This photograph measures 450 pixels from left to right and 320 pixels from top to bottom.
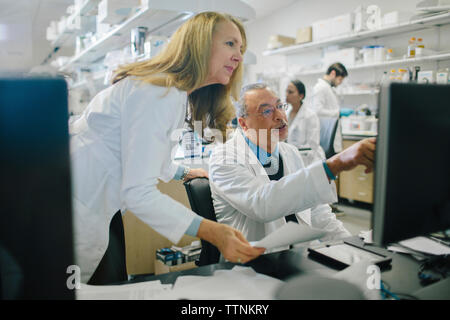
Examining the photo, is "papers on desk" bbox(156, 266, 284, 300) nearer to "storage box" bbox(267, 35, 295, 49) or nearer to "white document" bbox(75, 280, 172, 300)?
"white document" bbox(75, 280, 172, 300)

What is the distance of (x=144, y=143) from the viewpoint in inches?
29.0

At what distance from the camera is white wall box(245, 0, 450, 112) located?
3.76 m

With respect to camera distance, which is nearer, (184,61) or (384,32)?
(184,61)

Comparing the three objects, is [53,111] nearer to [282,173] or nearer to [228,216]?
[228,216]

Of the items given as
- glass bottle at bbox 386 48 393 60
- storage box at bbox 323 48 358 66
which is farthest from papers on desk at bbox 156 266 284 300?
storage box at bbox 323 48 358 66

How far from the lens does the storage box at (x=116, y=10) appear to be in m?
2.35

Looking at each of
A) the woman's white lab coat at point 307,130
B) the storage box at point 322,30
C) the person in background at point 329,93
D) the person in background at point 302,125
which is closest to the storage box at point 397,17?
the person in background at point 329,93

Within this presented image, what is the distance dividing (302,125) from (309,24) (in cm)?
259

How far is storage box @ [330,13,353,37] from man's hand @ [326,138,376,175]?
3811 millimetres

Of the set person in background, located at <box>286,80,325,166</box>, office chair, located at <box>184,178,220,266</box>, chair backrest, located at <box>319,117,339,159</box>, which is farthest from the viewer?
chair backrest, located at <box>319,117,339,159</box>

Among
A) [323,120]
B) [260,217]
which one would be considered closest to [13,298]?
[260,217]

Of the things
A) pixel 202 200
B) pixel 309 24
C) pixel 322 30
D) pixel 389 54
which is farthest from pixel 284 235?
pixel 309 24

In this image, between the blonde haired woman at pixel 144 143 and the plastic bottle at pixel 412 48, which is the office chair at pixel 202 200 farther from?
the plastic bottle at pixel 412 48

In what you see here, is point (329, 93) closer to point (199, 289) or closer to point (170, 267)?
point (170, 267)
